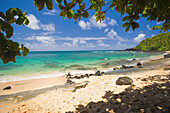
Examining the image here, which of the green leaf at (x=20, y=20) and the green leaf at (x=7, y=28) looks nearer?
the green leaf at (x=7, y=28)

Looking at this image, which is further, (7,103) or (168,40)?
(168,40)

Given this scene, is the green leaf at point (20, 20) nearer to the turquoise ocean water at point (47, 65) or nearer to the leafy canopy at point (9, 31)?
the leafy canopy at point (9, 31)

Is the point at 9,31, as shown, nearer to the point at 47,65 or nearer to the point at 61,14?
the point at 61,14

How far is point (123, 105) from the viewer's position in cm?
251

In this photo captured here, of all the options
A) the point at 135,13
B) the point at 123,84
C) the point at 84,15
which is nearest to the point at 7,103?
the point at 84,15

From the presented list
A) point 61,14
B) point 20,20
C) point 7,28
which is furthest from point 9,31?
point 61,14

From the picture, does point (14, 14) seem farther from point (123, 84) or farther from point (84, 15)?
point (123, 84)

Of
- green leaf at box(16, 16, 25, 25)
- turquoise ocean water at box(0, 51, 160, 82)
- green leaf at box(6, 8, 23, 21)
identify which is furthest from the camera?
turquoise ocean water at box(0, 51, 160, 82)

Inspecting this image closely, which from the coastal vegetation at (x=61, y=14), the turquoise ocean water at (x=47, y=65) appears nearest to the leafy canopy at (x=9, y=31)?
the coastal vegetation at (x=61, y=14)

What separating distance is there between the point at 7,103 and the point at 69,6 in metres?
Result: 4.88

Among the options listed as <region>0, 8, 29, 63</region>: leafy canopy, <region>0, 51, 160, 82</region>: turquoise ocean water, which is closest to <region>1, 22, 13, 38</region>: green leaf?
<region>0, 8, 29, 63</region>: leafy canopy

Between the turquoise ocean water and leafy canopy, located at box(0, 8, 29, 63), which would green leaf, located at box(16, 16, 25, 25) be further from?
the turquoise ocean water

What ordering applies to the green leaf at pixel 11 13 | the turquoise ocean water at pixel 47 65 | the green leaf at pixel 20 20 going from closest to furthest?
the green leaf at pixel 11 13
the green leaf at pixel 20 20
the turquoise ocean water at pixel 47 65

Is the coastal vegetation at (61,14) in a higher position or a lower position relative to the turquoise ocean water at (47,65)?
higher
